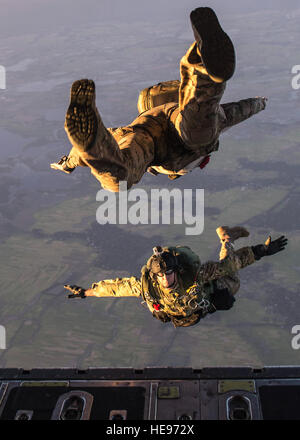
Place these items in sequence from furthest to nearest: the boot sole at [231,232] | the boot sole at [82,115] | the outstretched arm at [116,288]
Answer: the boot sole at [231,232]
the outstretched arm at [116,288]
the boot sole at [82,115]

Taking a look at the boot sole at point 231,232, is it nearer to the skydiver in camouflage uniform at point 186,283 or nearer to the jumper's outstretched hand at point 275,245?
the skydiver in camouflage uniform at point 186,283

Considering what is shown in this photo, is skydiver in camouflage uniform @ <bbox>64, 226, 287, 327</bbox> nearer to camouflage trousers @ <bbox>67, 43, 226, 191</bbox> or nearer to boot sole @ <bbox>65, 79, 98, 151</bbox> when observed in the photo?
camouflage trousers @ <bbox>67, 43, 226, 191</bbox>

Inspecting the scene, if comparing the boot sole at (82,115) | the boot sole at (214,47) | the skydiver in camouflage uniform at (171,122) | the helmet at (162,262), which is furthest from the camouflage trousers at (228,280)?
the boot sole at (82,115)

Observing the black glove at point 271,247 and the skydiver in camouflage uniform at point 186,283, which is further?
the black glove at point 271,247

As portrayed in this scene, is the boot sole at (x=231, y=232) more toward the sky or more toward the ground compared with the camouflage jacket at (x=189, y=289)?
more toward the sky

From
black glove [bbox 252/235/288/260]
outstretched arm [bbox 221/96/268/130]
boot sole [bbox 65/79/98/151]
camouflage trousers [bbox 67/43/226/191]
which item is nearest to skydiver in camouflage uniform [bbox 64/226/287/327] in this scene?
black glove [bbox 252/235/288/260]

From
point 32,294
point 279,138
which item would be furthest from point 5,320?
point 279,138
